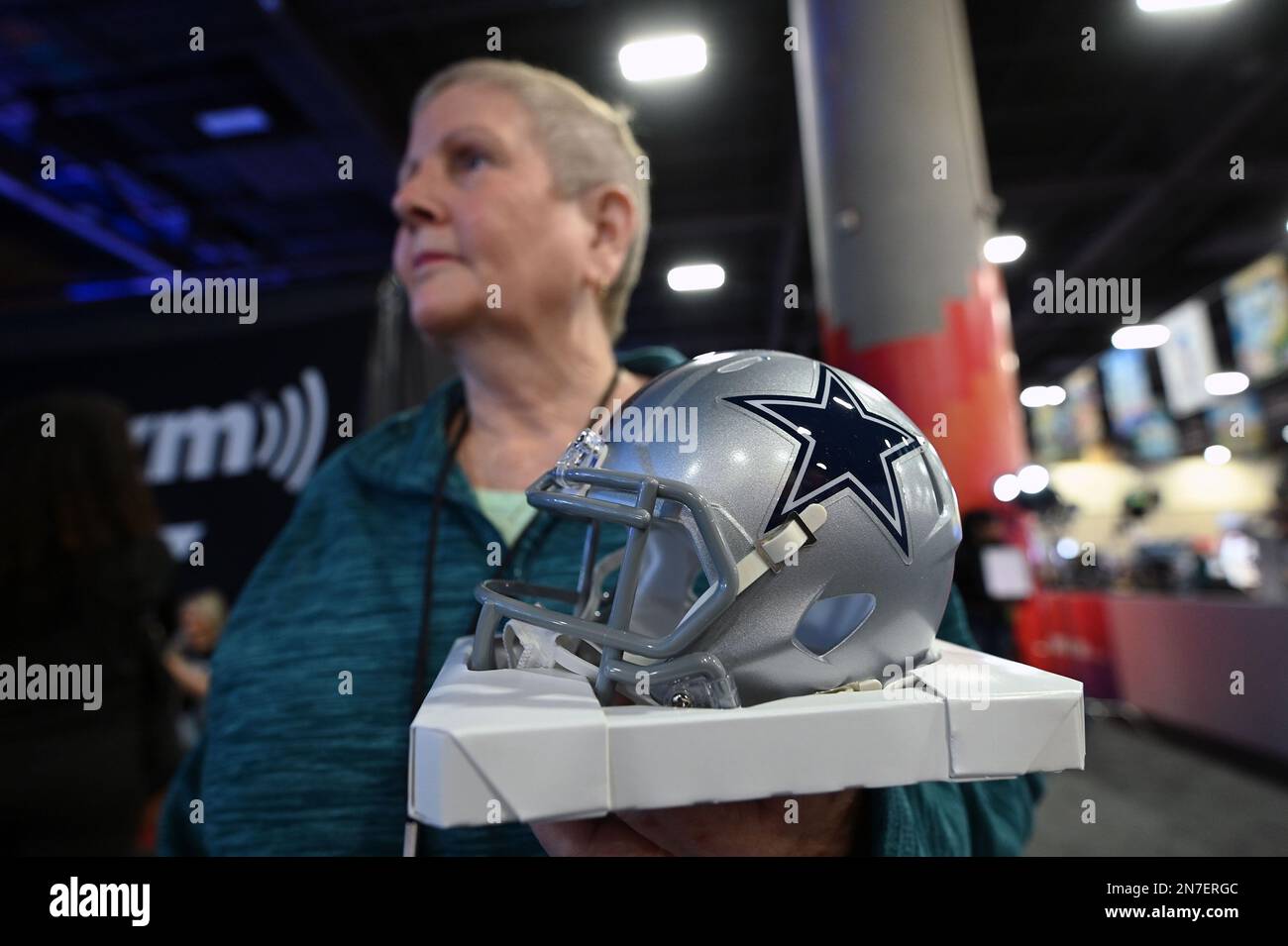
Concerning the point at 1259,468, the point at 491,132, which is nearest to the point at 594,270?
the point at 491,132

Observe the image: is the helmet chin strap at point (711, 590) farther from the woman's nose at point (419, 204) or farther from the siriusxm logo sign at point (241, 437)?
the siriusxm logo sign at point (241, 437)

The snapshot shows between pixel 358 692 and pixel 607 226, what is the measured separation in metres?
0.47

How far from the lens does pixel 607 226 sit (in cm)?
73

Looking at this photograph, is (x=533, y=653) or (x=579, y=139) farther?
(x=579, y=139)

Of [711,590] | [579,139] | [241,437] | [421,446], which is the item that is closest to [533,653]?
[711,590]

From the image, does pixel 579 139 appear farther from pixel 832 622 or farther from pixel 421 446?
pixel 832 622

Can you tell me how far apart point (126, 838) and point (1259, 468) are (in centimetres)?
639

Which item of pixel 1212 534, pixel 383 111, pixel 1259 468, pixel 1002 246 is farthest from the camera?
pixel 1212 534

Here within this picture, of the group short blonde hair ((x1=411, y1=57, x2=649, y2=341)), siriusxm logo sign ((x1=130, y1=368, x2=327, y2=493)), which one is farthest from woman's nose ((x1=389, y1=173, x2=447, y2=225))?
siriusxm logo sign ((x1=130, y1=368, x2=327, y2=493))

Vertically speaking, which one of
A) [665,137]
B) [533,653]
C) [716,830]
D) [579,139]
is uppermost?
[665,137]

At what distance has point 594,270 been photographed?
0.73 m
